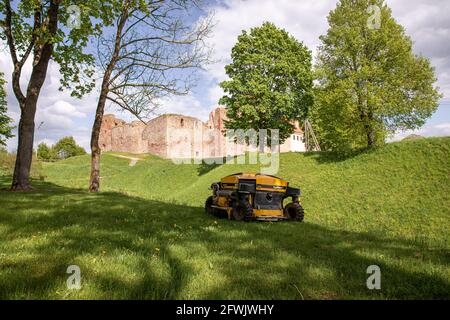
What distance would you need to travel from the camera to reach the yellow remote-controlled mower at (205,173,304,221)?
28.9 ft

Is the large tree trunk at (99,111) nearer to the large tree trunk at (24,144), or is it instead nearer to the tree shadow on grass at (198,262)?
the large tree trunk at (24,144)

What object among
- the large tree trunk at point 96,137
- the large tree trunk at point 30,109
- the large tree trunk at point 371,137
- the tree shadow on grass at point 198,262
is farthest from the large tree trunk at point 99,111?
the large tree trunk at point 371,137

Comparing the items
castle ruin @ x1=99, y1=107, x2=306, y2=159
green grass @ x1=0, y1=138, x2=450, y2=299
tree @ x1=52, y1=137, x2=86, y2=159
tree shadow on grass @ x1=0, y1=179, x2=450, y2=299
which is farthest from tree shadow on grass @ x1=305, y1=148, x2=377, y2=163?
tree @ x1=52, y1=137, x2=86, y2=159

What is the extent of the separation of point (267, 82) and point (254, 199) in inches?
819

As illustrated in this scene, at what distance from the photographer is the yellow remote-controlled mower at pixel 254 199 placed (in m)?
8.82

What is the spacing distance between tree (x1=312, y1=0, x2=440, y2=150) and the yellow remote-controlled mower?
42.2 feet

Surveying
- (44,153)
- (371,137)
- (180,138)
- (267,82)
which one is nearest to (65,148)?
(44,153)

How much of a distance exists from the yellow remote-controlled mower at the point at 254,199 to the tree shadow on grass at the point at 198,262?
209cm

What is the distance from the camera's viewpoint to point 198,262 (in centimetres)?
411

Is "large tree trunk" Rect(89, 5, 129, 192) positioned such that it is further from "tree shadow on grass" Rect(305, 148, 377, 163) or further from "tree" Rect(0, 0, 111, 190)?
"tree shadow on grass" Rect(305, 148, 377, 163)

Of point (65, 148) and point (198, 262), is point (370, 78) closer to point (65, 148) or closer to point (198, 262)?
point (198, 262)

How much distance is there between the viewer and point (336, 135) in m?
22.3
